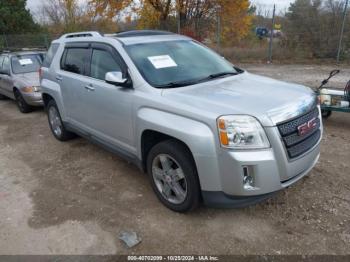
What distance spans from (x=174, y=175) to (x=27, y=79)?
248 inches

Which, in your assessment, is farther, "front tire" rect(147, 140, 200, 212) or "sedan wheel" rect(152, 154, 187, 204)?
"sedan wheel" rect(152, 154, 187, 204)

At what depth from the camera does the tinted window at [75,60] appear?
4.59 metres

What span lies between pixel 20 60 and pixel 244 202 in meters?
8.13

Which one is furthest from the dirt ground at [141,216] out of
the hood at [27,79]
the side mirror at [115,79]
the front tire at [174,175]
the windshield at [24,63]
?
the windshield at [24,63]

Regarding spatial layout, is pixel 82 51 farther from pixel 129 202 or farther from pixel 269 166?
pixel 269 166

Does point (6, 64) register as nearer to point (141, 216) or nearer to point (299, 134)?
point (141, 216)

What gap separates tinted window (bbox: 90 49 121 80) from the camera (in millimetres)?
3959

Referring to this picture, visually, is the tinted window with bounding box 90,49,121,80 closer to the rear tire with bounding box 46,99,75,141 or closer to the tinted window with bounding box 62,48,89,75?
the tinted window with bounding box 62,48,89,75

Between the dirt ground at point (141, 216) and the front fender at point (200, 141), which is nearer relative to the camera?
the front fender at point (200, 141)

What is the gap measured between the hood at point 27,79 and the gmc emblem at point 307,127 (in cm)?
671

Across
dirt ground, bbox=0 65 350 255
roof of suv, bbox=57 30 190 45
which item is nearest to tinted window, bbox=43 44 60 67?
roof of suv, bbox=57 30 190 45

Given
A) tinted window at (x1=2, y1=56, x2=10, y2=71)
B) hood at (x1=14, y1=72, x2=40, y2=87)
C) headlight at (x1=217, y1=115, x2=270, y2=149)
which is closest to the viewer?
headlight at (x1=217, y1=115, x2=270, y2=149)

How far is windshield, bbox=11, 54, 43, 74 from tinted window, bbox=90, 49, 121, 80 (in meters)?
5.24

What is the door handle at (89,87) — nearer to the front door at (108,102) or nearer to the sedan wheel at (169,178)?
the front door at (108,102)
